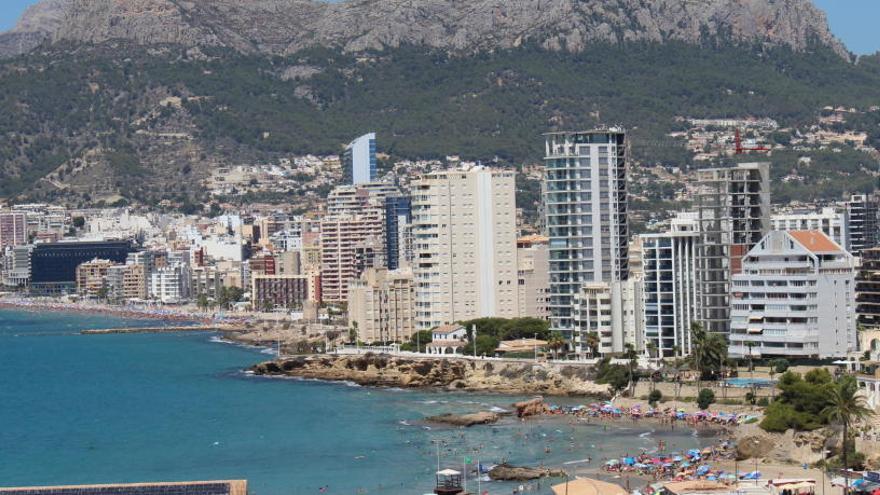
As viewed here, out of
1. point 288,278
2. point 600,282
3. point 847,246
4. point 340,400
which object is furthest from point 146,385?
point 288,278

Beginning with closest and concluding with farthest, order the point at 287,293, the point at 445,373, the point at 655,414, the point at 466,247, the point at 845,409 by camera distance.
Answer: the point at 845,409 < the point at 655,414 < the point at 445,373 < the point at 466,247 < the point at 287,293

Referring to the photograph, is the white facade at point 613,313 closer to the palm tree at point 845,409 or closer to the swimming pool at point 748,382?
the swimming pool at point 748,382

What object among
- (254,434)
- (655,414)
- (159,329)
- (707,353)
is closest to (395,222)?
(159,329)

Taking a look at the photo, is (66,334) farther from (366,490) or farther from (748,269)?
(366,490)

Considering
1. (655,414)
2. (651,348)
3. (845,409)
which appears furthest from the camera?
(651,348)

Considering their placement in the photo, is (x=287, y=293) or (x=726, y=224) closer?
(x=726, y=224)

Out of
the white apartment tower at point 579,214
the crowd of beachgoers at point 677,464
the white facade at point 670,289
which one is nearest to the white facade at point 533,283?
the white apartment tower at point 579,214

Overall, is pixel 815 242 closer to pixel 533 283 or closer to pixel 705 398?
pixel 705 398

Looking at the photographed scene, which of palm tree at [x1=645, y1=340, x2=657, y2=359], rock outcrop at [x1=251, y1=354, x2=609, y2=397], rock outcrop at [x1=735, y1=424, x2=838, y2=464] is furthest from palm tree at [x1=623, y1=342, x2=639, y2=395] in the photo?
rock outcrop at [x1=735, y1=424, x2=838, y2=464]
